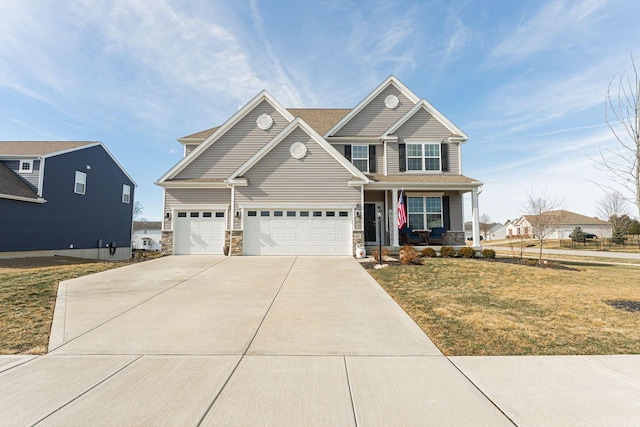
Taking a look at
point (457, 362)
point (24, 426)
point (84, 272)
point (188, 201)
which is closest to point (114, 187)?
point (188, 201)

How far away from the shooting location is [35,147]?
65.0ft

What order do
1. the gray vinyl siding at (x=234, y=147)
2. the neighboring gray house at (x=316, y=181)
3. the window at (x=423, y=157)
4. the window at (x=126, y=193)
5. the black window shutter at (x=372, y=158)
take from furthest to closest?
the window at (x=126, y=193)
the black window shutter at (x=372, y=158)
the window at (x=423, y=157)
the gray vinyl siding at (x=234, y=147)
the neighboring gray house at (x=316, y=181)

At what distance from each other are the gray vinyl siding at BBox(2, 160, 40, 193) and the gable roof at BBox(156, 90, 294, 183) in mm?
9555

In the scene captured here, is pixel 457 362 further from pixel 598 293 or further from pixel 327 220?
pixel 327 220

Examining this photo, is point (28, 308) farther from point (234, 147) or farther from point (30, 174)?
point (30, 174)

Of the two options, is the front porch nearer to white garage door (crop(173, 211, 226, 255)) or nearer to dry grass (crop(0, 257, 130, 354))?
white garage door (crop(173, 211, 226, 255))

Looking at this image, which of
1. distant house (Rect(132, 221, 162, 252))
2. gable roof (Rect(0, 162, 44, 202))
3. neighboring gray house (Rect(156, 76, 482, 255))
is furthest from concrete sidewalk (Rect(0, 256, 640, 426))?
distant house (Rect(132, 221, 162, 252))

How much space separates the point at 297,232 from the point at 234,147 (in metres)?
5.88

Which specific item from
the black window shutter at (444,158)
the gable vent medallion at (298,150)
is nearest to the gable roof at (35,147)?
the gable vent medallion at (298,150)

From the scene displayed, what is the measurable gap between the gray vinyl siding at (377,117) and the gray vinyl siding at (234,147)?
12.6 ft

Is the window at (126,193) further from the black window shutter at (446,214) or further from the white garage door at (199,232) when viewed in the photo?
the black window shutter at (446,214)

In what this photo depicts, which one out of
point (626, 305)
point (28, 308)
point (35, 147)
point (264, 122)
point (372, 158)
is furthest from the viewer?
point (35, 147)

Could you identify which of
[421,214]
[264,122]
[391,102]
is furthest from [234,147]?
[421,214]

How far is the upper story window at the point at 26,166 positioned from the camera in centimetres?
1820
